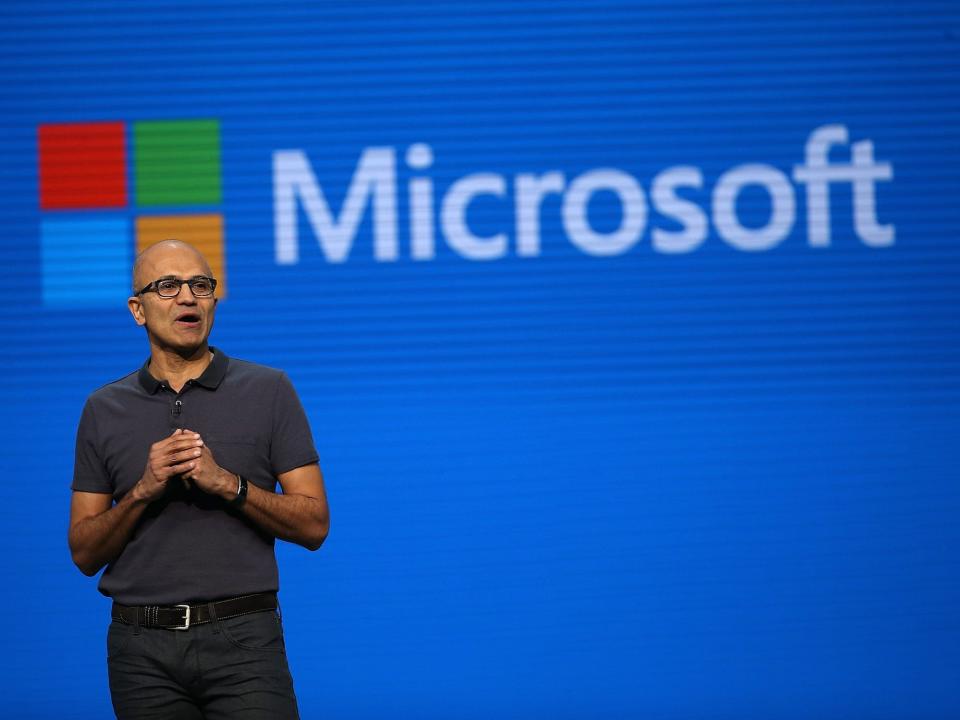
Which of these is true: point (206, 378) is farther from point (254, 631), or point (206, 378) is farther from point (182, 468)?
point (254, 631)

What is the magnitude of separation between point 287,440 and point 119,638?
1.65 ft

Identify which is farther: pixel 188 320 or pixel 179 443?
pixel 188 320

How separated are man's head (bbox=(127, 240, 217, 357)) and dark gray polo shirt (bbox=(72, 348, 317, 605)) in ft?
0.25

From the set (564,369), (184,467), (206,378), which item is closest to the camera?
(184,467)

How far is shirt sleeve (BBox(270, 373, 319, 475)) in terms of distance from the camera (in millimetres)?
2266

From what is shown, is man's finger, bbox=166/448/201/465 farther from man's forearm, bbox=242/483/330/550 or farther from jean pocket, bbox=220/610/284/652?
jean pocket, bbox=220/610/284/652

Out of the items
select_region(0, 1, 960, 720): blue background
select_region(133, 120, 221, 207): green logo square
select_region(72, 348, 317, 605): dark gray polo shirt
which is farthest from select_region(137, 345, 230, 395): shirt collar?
select_region(133, 120, 221, 207): green logo square

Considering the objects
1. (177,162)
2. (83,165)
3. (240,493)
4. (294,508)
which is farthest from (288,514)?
(83,165)

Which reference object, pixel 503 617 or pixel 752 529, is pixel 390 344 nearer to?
pixel 503 617

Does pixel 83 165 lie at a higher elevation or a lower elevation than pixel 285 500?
higher

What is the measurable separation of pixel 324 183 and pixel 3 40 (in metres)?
1.45

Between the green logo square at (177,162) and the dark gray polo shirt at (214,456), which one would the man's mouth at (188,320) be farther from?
the green logo square at (177,162)

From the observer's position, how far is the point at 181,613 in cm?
213

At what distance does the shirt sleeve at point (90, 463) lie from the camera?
224 cm
